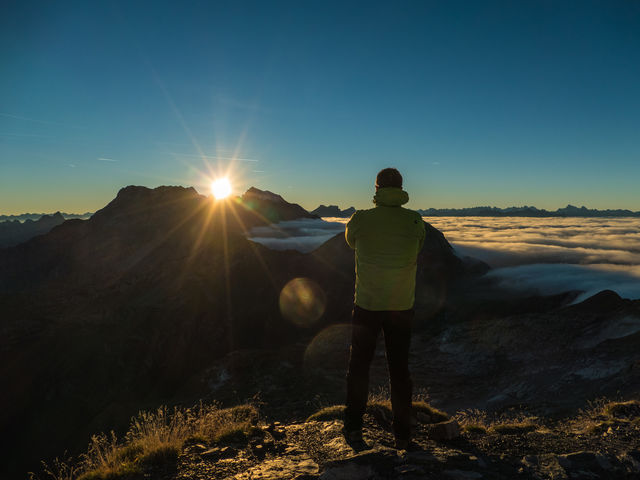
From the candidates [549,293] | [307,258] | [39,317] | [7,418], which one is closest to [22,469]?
[7,418]

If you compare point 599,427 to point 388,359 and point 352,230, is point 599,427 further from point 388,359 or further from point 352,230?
point 352,230

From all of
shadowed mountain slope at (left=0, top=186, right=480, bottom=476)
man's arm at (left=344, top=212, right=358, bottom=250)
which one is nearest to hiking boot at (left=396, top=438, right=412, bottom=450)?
man's arm at (left=344, top=212, right=358, bottom=250)

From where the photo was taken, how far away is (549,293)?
72062 millimetres

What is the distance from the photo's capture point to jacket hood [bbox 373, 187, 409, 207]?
438cm

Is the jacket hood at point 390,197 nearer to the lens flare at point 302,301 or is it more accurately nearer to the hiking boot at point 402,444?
the hiking boot at point 402,444

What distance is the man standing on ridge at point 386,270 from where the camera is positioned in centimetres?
430

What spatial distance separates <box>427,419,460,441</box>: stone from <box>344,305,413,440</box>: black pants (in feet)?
2.92

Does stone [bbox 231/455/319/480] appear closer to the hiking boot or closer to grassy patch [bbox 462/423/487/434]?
the hiking boot

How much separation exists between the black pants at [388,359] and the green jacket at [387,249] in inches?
6.3

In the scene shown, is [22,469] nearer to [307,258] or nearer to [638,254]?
[307,258]

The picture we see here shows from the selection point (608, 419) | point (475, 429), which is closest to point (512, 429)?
point (475, 429)

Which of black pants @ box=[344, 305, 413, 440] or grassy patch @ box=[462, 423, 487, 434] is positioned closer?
black pants @ box=[344, 305, 413, 440]

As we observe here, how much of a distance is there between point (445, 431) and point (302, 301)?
93114 millimetres

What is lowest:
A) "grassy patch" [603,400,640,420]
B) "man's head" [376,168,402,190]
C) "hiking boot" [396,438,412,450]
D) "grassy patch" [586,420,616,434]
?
"grassy patch" [603,400,640,420]
